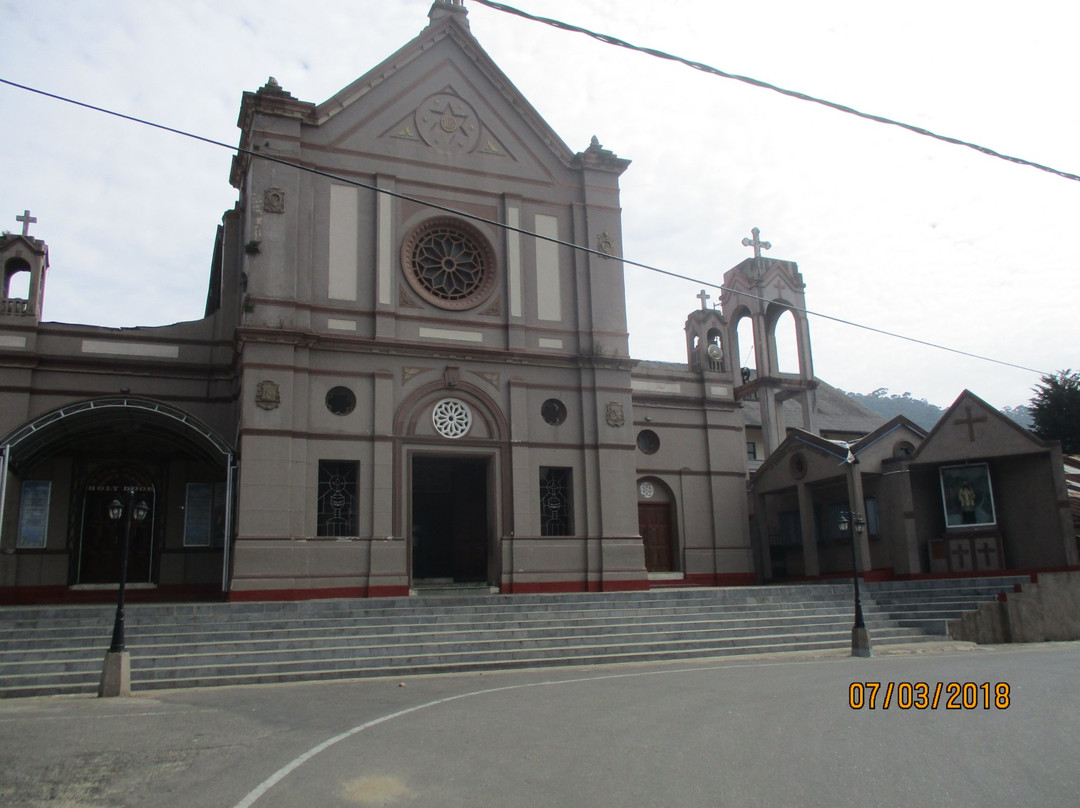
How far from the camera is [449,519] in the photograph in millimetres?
28234

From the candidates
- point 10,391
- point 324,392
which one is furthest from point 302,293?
point 10,391

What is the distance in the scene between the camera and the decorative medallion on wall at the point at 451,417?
24797mm

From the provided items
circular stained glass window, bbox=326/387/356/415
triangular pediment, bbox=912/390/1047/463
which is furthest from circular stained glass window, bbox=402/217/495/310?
triangular pediment, bbox=912/390/1047/463

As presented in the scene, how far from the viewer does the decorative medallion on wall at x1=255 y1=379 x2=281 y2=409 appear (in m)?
22.6

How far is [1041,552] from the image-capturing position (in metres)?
26.1

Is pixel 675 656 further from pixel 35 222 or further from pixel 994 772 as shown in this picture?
pixel 35 222

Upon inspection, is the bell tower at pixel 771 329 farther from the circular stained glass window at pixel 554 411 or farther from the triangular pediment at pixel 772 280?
the circular stained glass window at pixel 554 411

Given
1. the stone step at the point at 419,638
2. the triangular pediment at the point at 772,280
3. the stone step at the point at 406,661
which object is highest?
the triangular pediment at the point at 772,280

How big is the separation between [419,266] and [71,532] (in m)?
11.3

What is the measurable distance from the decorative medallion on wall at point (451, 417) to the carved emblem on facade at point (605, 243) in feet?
20.9

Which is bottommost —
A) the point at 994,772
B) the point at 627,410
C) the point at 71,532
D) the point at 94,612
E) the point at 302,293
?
the point at 994,772

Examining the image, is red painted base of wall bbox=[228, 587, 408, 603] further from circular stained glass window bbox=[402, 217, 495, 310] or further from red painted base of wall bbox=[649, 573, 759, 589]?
red painted base of wall bbox=[649, 573, 759, 589]

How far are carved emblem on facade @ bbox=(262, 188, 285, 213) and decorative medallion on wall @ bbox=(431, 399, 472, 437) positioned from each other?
6.40m

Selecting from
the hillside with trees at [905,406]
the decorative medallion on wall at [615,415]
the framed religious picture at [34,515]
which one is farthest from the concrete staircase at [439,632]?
the hillside with trees at [905,406]
